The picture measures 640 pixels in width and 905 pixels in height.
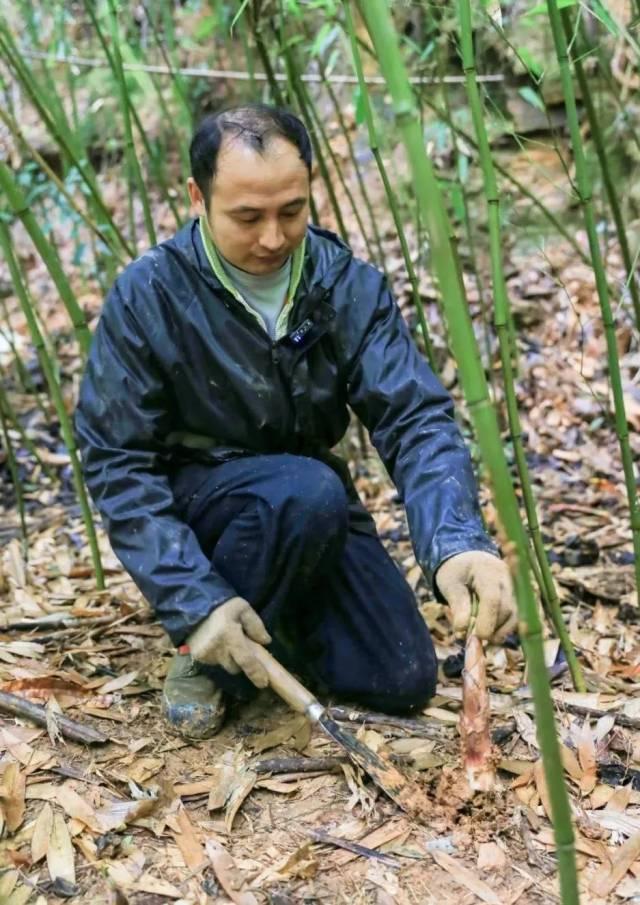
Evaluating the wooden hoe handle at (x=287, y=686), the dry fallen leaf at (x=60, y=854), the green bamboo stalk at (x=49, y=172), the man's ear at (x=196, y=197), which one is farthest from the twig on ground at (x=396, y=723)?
the green bamboo stalk at (x=49, y=172)

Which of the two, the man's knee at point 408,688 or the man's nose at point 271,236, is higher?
the man's nose at point 271,236

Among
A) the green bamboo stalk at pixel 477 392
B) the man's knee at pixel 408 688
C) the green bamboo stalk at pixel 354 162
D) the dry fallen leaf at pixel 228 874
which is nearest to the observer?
the green bamboo stalk at pixel 477 392

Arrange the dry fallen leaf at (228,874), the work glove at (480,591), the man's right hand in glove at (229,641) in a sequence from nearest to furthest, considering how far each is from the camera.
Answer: the dry fallen leaf at (228,874) < the work glove at (480,591) < the man's right hand in glove at (229,641)

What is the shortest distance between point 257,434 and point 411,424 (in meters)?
0.31

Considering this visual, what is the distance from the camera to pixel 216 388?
5.93 ft

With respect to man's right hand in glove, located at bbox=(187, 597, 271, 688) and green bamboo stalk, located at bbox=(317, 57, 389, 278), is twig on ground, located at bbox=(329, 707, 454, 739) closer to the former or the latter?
man's right hand in glove, located at bbox=(187, 597, 271, 688)

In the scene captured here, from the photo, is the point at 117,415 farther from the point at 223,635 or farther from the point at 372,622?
the point at 372,622

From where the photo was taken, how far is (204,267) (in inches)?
69.4

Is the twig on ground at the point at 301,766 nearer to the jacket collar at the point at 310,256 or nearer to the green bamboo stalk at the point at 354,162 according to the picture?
the jacket collar at the point at 310,256

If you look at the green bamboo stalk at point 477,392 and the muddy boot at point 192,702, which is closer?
the green bamboo stalk at point 477,392

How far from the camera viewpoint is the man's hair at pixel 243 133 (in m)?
1.61

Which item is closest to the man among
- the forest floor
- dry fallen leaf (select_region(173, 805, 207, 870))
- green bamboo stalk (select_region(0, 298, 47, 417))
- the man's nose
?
the man's nose

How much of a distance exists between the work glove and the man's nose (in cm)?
60

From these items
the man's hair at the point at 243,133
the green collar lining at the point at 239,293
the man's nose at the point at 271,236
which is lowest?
the green collar lining at the point at 239,293
